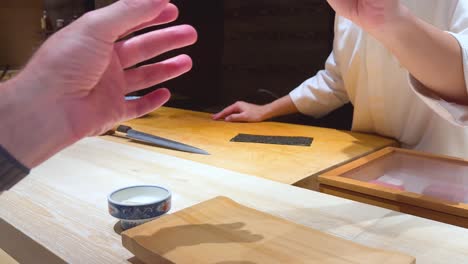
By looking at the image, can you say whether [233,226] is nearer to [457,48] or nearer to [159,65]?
[159,65]

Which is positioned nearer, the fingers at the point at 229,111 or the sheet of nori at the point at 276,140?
the sheet of nori at the point at 276,140

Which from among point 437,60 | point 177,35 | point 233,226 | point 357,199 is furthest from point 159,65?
point 437,60

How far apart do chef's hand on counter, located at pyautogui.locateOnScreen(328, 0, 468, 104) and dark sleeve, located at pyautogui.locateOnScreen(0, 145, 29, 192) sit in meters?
0.65

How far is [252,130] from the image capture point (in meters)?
1.40

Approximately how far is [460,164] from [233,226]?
2.00 feet

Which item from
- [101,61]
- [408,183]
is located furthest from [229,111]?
[101,61]

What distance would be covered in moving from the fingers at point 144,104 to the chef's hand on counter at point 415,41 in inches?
15.9

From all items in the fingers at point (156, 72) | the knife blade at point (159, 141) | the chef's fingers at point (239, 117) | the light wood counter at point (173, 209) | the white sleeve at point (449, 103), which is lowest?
the chef's fingers at point (239, 117)

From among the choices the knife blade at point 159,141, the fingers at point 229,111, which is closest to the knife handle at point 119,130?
the knife blade at point 159,141

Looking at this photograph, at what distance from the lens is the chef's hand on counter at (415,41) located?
0.86 m

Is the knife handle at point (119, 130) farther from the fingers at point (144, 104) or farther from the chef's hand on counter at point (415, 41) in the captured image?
the chef's hand on counter at point (415, 41)

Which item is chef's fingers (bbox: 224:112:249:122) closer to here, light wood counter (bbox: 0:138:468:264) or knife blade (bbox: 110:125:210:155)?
knife blade (bbox: 110:125:210:155)

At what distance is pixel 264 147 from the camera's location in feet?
3.84

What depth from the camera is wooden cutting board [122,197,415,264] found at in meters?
0.54
